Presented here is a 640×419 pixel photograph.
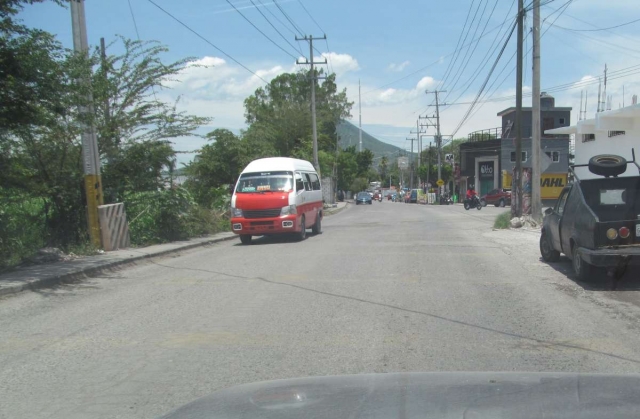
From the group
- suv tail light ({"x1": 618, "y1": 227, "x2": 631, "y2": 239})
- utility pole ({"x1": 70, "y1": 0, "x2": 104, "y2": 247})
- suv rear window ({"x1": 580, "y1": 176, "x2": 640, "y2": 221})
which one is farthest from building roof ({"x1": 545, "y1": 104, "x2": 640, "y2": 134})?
utility pole ({"x1": 70, "y1": 0, "x2": 104, "y2": 247})

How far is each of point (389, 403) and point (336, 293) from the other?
635 cm

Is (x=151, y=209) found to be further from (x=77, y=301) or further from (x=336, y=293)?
(x=336, y=293)

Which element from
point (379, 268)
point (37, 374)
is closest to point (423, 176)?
point (379, 268)

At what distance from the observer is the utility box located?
14930mm

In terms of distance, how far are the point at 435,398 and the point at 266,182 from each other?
619 inches

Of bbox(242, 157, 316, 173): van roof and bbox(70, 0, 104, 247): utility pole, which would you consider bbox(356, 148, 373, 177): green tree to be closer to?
bbox(242, 157, 316, 173): van roof

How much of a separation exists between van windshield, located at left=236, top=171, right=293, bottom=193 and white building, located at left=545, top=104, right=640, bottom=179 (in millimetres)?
10666

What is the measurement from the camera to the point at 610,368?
5312 mm

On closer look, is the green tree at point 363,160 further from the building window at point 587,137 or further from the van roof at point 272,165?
the van roof at point 272,165

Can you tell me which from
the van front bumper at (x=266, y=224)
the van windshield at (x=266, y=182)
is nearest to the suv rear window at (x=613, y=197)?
the van front bumper at (x=266, y=224)

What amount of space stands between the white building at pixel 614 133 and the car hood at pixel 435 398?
19.5 meters

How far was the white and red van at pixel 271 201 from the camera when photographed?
17.7 metres

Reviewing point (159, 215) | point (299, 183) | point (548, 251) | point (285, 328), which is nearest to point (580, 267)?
point (548, 251)

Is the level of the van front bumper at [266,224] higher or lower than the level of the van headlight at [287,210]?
lower
